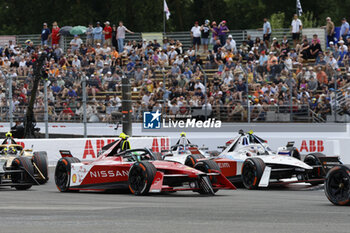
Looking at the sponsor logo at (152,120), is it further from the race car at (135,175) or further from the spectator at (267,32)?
the race car at (135,175)

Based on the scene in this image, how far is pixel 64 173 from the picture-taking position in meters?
16.4

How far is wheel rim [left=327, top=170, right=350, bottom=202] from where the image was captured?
450 inches

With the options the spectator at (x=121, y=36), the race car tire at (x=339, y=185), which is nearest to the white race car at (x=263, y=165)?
the race car tire at (x=339, y=185)

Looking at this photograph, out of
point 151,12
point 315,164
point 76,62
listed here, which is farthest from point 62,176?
point 151,12

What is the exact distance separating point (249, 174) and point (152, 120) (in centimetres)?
1294

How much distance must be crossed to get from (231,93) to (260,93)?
109cm

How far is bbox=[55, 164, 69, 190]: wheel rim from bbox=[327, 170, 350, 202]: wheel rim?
21.0 feet

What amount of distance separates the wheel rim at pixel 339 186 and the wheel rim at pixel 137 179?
376 cm

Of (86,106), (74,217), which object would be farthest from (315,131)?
(74,217)

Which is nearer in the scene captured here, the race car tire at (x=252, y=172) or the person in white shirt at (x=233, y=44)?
the race car tire at (x=252, y=172)

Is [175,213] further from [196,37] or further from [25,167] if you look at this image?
[196,37]

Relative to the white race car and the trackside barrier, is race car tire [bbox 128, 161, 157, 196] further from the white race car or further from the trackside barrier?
the trackside barrier

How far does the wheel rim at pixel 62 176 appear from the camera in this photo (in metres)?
16.3

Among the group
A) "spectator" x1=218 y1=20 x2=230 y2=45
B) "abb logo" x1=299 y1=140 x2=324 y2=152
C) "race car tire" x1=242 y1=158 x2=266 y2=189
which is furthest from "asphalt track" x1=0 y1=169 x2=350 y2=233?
"spectator" x1=218 y1=20 x2=230 y2=45
